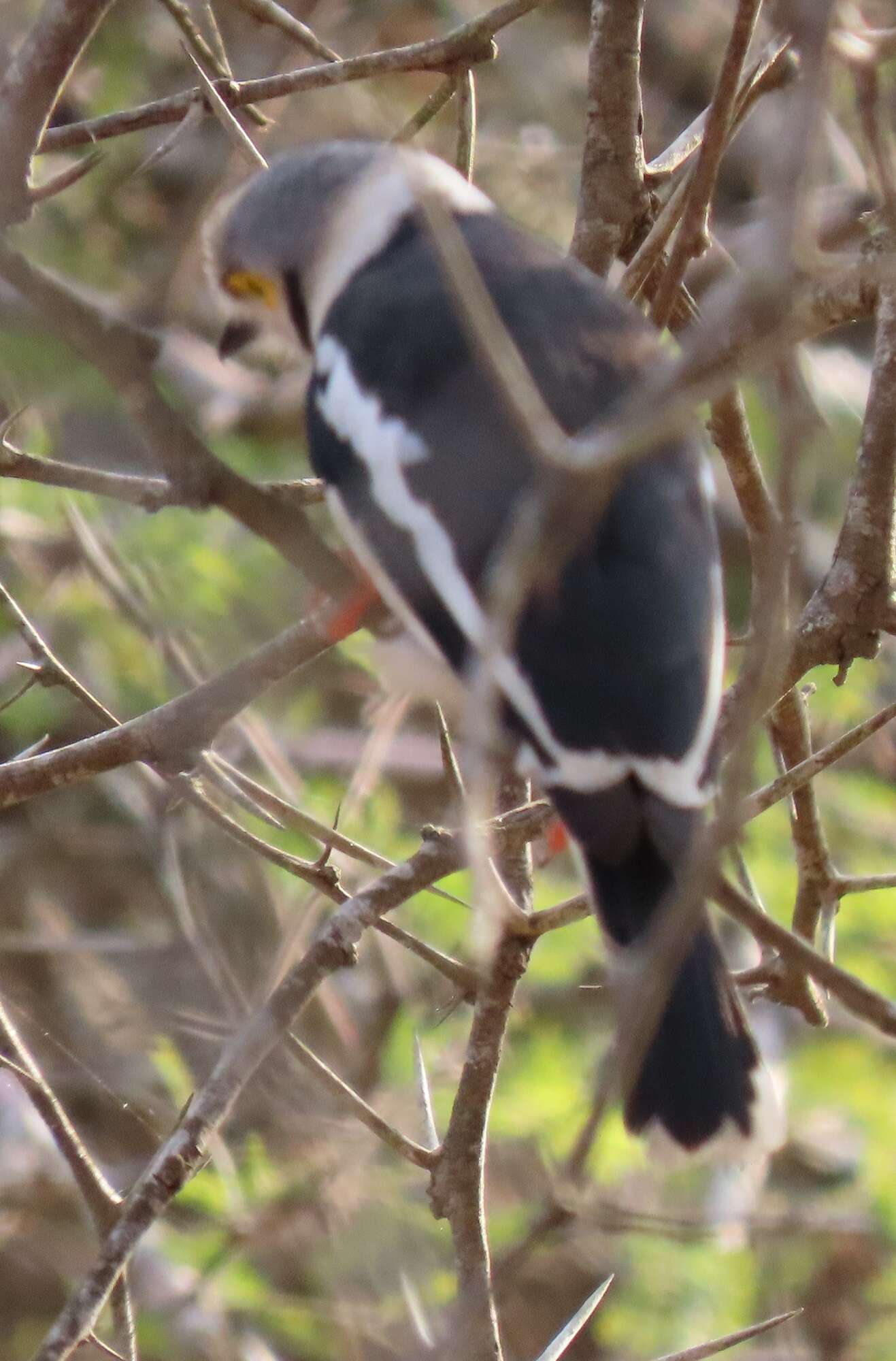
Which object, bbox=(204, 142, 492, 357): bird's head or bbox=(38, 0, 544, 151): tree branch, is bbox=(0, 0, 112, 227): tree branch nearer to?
bbox=(38, 0, 544, 151): tree branch

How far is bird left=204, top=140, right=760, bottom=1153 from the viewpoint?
65.9 inches

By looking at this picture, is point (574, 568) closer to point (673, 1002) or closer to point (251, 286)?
point (673, 1002)

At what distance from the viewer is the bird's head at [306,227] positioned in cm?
236

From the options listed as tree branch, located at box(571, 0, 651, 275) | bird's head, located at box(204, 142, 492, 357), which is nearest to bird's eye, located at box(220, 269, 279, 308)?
bird's head, located at box(204, 142, 492, 357)

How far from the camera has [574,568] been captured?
5.62 feet

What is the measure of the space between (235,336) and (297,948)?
44.9 inches

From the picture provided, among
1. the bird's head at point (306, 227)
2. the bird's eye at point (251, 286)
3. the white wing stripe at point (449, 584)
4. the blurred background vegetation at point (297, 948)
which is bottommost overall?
the blurred background vegetation at point (297, 948)

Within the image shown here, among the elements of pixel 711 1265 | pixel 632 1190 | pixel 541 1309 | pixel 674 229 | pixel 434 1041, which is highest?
pixel 674 229

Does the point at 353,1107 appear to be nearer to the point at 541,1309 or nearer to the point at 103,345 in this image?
the point at 103,345

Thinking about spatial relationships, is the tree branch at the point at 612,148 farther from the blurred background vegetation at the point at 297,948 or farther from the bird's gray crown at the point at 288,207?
the blurred background vegetation at the point at 297,948

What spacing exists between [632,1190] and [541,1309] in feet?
4.28

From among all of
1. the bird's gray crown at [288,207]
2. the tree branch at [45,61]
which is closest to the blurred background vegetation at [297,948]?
the bird's gray crown at [288,207]

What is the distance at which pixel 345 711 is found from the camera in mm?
5188

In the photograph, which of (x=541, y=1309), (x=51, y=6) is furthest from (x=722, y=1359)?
(x=51, y=6)
